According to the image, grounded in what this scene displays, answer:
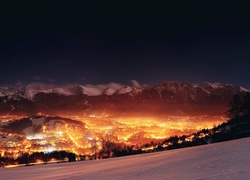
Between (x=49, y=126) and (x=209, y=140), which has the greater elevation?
(x=49, y=126)

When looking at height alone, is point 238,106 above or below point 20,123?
below

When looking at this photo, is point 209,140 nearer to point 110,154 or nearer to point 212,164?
point 110,154

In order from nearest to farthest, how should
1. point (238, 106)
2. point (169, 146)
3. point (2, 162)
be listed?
point (2, 162) → point (169, 146) → point (238, 106)

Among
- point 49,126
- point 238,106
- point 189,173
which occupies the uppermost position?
point 49,126

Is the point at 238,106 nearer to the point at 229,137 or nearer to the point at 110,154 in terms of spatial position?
the point at 229,137

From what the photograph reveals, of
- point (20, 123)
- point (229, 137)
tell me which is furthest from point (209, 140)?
point (20, 123)

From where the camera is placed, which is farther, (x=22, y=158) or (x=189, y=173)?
(x=22, y=158)

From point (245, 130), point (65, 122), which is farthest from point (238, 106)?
point (65, 122)

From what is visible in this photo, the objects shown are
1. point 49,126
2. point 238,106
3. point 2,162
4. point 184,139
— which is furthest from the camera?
point 49,126

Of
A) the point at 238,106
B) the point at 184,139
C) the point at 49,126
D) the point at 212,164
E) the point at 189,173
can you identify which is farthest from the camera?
the point at 49,126
